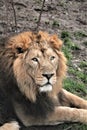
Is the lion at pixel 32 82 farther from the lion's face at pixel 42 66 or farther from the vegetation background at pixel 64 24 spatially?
the vegetation background at pixel 64 24

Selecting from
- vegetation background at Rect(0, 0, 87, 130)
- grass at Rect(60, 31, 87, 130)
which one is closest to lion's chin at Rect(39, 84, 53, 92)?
grass at Rect(60, 31, 87, 130)

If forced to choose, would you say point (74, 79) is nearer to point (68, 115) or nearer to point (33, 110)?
point (68, 115)

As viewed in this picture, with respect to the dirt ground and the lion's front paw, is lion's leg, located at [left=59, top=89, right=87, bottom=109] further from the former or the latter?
the dirt ground

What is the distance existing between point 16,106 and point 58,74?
0.59m

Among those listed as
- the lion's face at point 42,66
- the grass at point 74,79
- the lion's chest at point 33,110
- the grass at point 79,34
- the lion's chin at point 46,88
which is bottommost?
the grass at point 74,79

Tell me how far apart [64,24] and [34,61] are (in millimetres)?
3388

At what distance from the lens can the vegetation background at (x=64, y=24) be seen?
284 inches

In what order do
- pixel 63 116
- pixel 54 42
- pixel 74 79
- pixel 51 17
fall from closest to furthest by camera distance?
pixel 54 42 → pixel 63 116 → pixel 74 79 → pixel 51 17

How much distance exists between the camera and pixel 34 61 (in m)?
5.45

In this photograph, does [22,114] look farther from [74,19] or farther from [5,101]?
[74,19]

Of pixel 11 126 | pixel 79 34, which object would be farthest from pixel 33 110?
pixel 79 34

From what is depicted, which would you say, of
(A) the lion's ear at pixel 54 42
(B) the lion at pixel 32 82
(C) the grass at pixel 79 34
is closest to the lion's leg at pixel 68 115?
(B) the lion at pixel 32 82

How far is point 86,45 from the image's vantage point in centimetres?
808

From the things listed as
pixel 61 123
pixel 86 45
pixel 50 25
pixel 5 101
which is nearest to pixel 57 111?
pixel 61 123
